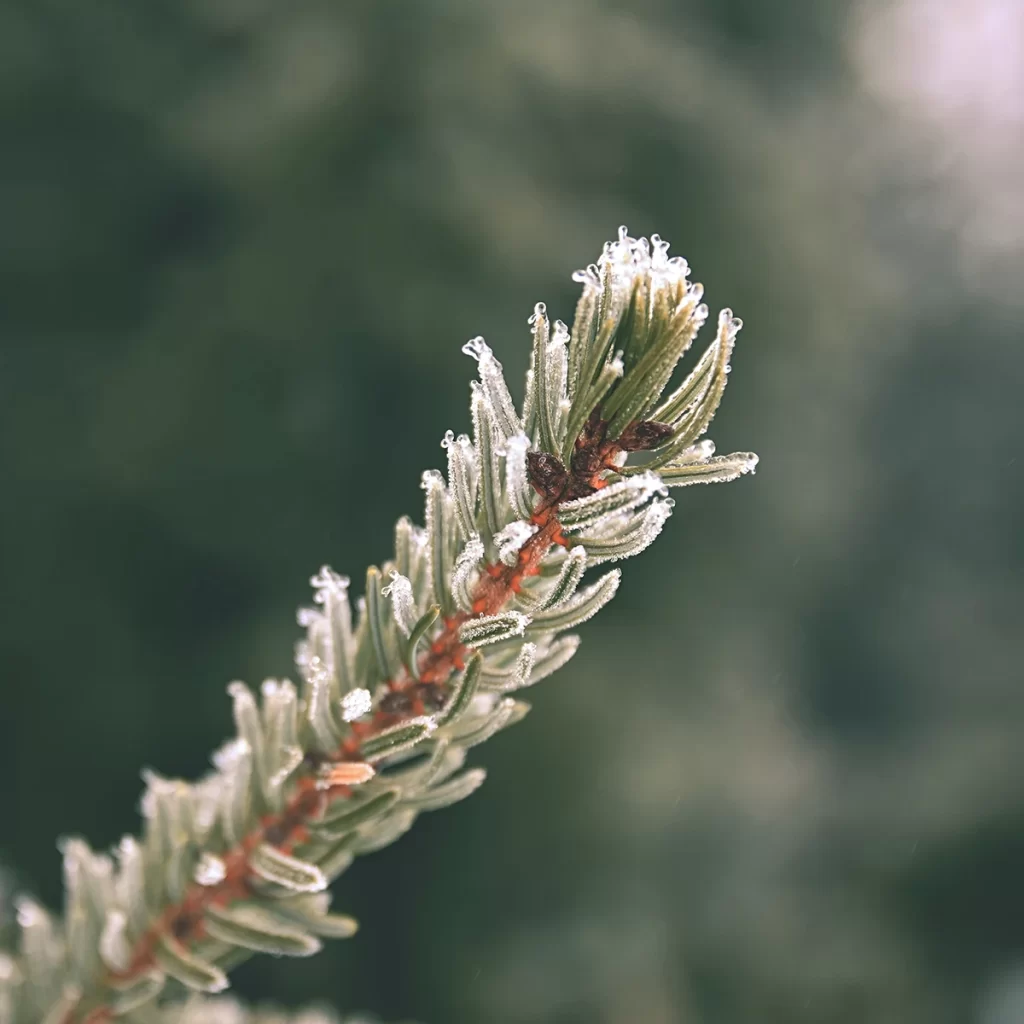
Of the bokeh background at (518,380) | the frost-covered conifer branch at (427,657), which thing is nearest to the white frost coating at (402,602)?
the frost-covered conifer branch at (427,657)

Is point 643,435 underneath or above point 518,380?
underneath

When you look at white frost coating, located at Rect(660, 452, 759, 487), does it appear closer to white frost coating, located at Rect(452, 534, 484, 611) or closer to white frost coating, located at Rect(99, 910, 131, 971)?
white frost coating, located at Rect(452, 534, 484, 611)

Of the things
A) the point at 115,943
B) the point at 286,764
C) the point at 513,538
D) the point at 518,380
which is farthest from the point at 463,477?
the point at 518,380

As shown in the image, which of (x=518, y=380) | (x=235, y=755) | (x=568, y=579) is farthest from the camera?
(x=518, y=380)

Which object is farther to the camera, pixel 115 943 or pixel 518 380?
pixel 518 380

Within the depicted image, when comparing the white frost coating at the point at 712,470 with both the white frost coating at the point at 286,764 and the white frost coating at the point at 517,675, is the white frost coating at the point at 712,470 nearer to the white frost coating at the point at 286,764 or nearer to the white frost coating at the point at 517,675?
the white frost coating at the point at 517,675

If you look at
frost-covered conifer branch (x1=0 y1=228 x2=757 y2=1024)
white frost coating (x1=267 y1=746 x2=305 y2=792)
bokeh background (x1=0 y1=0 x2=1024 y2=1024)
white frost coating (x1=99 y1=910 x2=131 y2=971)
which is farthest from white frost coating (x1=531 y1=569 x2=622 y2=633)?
bokeh background (x1=0 y1=0 x2=1024 y2=1024)

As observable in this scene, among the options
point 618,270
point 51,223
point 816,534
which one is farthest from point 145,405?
point 618,270

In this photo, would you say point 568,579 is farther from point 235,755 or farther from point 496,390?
point 235,755
